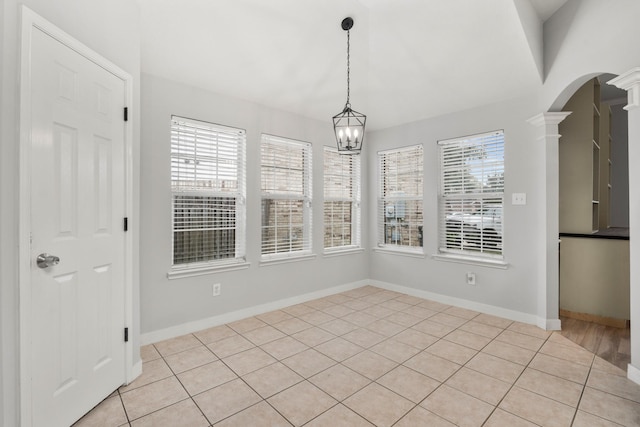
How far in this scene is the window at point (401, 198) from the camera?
4625mm

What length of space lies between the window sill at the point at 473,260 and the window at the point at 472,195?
74 millimetres

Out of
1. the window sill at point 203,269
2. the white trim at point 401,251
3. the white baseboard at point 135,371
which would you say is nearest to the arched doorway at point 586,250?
the white trim at point 401,251

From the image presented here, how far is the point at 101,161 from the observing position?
2.07 metres

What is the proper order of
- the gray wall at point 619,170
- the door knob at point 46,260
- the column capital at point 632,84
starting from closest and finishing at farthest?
the door knob at point 46,260 → the column capital at point 632,84 → the gray wall at point 619,170

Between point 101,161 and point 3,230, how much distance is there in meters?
0.71

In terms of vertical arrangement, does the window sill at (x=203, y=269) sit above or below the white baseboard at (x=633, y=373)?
above

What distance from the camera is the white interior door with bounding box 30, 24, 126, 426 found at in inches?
65.6

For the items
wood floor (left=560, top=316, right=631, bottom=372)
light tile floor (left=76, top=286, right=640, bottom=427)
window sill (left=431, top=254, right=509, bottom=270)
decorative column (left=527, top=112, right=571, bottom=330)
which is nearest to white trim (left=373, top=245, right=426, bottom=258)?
window sill (left=431, top=254, right=509, bottom=270)

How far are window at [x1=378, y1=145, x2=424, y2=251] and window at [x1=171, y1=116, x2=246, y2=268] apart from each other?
238cm

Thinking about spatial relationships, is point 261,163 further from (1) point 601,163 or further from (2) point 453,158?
(1) point 601,163

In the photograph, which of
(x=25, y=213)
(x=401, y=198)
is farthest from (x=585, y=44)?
(x=25, y=213)

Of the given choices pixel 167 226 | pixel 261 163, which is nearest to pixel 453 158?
pixel 261 163

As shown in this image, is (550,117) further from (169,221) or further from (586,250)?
(169,221)

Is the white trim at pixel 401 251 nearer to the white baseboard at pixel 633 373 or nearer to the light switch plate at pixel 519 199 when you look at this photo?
the light switch plate at pixel 519 199
